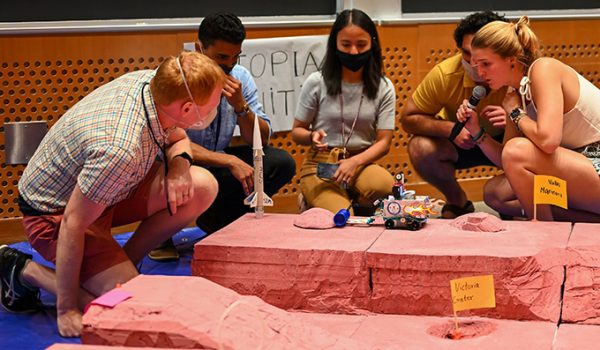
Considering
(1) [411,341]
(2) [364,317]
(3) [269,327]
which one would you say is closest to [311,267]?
(2) [364,317]

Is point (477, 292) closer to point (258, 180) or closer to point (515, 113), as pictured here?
point (258, 180)

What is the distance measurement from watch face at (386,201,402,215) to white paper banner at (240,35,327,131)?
6.09 feet

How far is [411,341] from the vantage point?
2633mm

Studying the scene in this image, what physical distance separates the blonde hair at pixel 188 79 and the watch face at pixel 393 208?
2.43ft

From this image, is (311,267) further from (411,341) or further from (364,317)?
(411,341)

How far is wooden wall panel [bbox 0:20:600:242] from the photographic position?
447 cm

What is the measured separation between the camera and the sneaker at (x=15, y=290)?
3.35m

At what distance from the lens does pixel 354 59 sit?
4090 mm

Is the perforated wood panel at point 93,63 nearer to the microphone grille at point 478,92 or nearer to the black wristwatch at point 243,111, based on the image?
the black wristwatch at point 243,111

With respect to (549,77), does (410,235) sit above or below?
below

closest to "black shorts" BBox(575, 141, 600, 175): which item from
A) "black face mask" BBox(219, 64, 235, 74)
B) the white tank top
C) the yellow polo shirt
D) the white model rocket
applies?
the white tank top

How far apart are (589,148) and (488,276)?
126 cm

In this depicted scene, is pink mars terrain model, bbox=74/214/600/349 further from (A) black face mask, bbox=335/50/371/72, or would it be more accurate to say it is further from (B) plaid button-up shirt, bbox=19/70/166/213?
(A) black face mask, bbox=335/50/371/72

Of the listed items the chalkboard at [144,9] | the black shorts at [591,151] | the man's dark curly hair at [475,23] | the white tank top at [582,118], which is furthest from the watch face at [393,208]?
the chalkboard at [144,9]
